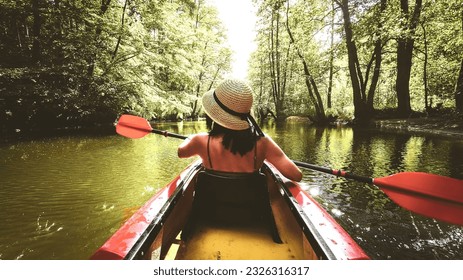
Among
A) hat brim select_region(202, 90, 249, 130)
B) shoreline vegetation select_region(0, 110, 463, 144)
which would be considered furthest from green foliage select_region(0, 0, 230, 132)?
hat brim select_region(202, 90, 249, 130)

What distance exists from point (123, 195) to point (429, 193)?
166 inches

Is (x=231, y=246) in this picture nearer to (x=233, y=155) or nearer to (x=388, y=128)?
(x=233, y=155)

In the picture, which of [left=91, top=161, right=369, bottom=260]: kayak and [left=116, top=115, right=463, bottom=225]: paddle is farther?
[left=116, top=115, right=463, bottom=225]: paddle

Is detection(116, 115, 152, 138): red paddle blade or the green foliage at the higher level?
the green foliage

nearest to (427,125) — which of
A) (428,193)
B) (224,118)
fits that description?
(428,193)

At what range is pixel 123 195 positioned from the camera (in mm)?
4512

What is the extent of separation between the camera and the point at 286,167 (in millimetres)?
2162

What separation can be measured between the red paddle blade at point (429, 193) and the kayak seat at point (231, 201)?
1491mm

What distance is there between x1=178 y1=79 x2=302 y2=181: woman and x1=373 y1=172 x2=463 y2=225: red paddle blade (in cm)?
150

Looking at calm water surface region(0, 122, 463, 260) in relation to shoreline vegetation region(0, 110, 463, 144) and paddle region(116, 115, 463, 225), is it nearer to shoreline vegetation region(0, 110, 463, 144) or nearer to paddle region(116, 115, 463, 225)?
paddle region(116, 115, 463, 225)

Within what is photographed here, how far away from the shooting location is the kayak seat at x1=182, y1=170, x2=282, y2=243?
193 centimetres

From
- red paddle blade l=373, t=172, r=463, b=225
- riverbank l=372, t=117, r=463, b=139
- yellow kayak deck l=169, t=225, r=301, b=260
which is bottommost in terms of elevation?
yellow kayak deck l=169, t=225, r=301, b=260

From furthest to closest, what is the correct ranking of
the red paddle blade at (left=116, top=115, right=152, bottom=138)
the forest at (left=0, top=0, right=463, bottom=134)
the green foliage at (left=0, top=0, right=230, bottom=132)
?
A: the forest at (left=0, top=0, right=463, bottom=134), the green foliage at (left=0, top=0, right=230, bottom=132), the red paddle blade at (left=116, top=115, right=152, bottom=138)

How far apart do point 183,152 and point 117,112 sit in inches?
502
